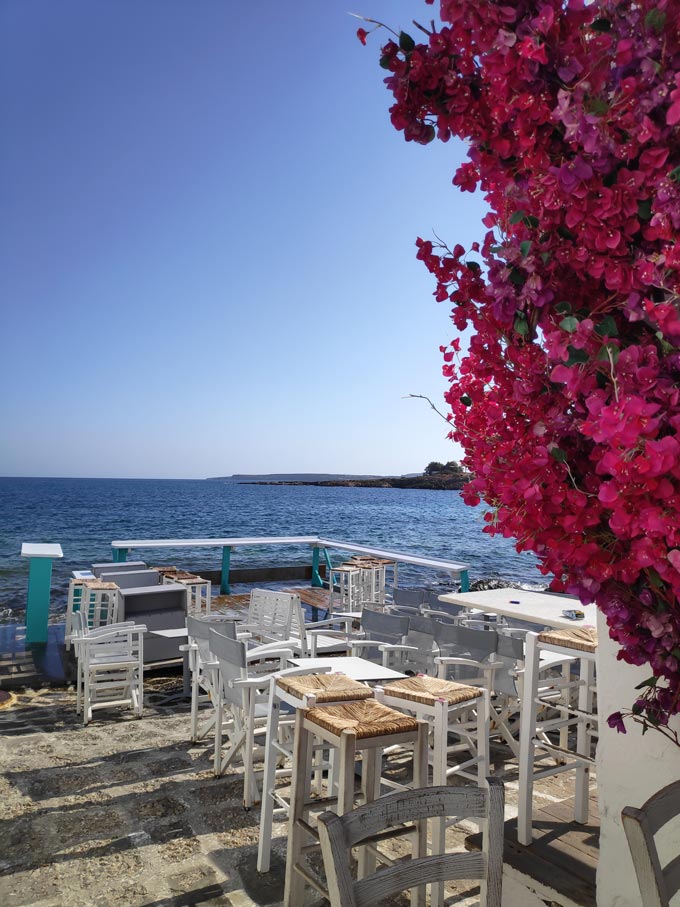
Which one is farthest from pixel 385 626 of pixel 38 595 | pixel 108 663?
pixel 38 595

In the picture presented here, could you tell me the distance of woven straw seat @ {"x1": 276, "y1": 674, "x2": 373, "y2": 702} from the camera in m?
2.50

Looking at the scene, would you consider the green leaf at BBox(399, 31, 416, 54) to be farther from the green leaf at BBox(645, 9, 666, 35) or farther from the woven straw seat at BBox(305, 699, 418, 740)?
the woven straw seat at BBox(305, 699, 418, 740)

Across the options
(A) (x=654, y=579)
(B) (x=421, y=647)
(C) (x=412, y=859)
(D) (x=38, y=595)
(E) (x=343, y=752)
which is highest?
(A) (x=654, y=579)

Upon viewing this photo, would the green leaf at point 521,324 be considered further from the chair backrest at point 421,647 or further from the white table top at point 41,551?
the white table top at point 41,551

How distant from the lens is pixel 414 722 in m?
2.31

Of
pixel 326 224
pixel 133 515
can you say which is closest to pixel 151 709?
pixel 326 224

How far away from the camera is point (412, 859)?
4.10 feet

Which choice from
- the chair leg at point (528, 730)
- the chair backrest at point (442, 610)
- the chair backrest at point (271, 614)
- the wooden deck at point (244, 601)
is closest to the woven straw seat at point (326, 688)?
the chair leg at point (528, 730)

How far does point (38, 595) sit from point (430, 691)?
16.8ft

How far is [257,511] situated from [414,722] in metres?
54.0

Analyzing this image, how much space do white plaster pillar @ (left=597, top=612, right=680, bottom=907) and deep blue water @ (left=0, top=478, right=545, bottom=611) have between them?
13549 millimetres

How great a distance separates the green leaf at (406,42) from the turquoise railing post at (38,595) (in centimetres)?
620

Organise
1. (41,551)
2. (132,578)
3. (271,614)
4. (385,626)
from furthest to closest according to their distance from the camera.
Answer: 1. (132,578)
2. (41,551)
3. (271,614)
4. (385,626)

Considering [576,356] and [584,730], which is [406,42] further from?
[584,730]
